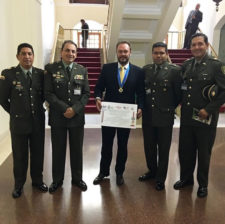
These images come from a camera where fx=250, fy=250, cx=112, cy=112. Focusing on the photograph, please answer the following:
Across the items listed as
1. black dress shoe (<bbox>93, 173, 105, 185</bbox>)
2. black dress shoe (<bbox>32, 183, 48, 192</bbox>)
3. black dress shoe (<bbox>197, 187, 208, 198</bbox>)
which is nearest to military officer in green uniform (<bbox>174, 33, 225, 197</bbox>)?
black dress shoe (<bbox>197, 187, 208, 198</bbox>)

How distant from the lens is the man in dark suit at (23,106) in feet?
7.84

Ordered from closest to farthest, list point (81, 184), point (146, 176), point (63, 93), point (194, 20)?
point (63, 93) → point (81, 184) → point (146, 176) → point (194, 20)

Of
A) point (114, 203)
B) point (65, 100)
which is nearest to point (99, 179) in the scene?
point (114, 203)

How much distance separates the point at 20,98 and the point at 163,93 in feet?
4.64

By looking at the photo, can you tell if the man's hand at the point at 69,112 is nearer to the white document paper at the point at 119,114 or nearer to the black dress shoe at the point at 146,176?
the white document paper at the point at 119,114

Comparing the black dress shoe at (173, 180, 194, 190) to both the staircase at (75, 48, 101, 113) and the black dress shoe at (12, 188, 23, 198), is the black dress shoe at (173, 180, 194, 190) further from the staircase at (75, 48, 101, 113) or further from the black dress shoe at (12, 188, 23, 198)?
the staircase at (75, 48, 101, 113)

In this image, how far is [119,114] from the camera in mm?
2572

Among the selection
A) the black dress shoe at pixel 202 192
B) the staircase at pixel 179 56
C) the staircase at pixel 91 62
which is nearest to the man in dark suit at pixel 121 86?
the black dress shoe at pixel 202 192

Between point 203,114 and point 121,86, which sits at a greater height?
point 121,86

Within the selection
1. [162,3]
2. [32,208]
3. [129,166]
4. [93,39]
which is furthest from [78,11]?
[32,208]

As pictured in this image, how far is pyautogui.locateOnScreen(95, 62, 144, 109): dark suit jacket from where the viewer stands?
103 inches

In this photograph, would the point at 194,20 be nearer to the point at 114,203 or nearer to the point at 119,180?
the point at 119,180

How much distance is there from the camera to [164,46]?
254 cm

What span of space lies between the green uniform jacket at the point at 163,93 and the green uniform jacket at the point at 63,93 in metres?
0.69
